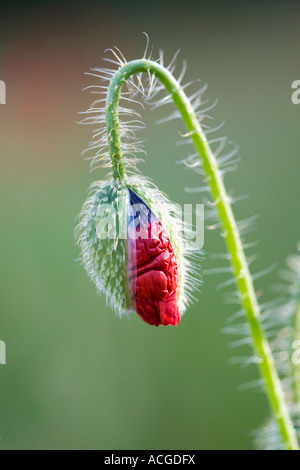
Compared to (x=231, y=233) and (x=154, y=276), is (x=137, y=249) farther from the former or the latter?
(x=231, y=233)

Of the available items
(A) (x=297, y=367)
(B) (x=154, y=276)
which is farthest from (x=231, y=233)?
(A) (x=297, y=367)

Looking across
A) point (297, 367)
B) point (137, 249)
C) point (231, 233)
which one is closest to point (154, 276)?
point (137, 249)

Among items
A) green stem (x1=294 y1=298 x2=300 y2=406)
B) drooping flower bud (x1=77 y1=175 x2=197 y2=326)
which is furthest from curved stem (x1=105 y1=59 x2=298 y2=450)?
drooping flower bud (x1=77 y1=175 x2=197 y2=326)

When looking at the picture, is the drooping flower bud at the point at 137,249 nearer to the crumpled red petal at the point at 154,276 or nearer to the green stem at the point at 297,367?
the crumpled red petal at the point at 154,276

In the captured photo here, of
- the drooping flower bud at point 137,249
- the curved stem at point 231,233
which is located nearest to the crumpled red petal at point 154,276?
the drooping flower bud at point 137,249

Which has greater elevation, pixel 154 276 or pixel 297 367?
pixel 154 276

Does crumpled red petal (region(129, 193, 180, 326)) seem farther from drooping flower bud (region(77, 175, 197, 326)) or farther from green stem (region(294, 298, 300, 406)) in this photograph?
green stem (region(294, 298, 300, 406))
